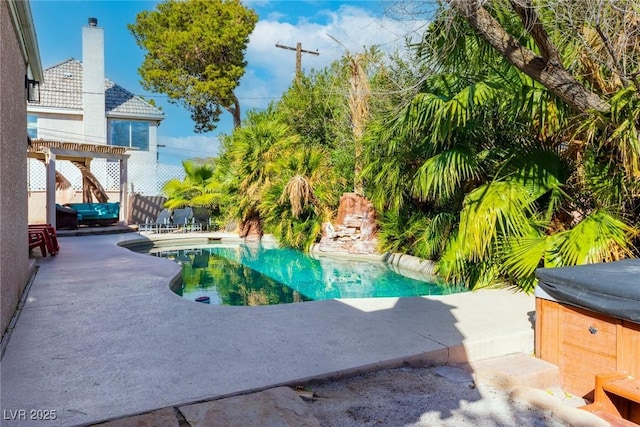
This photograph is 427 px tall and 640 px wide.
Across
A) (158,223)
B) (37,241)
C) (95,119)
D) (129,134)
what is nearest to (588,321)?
(37,241)

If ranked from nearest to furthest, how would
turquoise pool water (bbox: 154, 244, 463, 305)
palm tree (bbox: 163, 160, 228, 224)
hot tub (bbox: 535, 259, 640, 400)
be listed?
hot tub (bbox: 535, 259, 640, 400) < turquoise pool water (bbox: 154, 244, 463, 305) < palm tree (bbox: 163, 160, 228, 224)

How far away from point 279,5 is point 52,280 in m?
18.7

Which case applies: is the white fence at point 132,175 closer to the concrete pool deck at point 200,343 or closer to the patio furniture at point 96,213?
the patio furniture at point 96,213

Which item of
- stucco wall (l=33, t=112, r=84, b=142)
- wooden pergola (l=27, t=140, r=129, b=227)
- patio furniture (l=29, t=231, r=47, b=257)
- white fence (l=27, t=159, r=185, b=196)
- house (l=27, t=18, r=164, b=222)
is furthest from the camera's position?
stucco wall (l=33, t=112, r=84, b=142)

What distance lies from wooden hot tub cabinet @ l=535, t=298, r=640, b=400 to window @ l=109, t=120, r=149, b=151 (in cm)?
2052

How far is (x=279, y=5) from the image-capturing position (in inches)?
820

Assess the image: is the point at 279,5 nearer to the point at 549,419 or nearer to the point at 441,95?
the point at 441,95

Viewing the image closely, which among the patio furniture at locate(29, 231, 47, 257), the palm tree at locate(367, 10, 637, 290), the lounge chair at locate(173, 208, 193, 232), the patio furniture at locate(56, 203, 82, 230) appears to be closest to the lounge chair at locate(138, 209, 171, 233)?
the lounge chair at locate(173, 208, 193, 232)

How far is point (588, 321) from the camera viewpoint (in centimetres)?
318

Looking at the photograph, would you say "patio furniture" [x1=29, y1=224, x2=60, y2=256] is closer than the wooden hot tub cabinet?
No

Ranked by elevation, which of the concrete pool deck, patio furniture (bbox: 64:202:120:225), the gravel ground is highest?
patio furniture (bbox: 64:202:120:225)

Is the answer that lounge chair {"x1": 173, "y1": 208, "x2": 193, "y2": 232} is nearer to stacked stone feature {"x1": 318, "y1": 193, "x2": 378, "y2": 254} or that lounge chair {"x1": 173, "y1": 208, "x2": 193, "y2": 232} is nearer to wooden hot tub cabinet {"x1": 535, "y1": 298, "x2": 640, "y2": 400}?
stacked stone feature {"x1": 318, "y1": 193, "x2": 378, "y2": 254}

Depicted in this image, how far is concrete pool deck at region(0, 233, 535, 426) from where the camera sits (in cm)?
267

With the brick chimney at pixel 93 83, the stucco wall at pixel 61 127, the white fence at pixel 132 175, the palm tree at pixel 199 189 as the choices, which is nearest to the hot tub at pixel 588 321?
the palm tree at pixel 199 189
